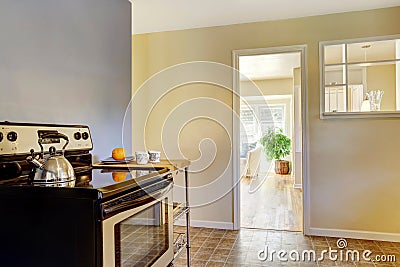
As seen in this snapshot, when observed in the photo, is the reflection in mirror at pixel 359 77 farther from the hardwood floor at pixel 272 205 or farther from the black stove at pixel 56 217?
the black stove at pixel 56 217

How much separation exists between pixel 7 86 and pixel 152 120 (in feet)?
7.36

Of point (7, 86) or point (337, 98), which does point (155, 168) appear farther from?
point (337, 98)

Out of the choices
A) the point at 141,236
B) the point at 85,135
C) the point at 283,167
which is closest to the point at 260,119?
the point at 283,167

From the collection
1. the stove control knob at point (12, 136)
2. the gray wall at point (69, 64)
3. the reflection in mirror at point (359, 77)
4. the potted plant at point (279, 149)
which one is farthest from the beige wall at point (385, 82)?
the potted plant at point (279, 149)

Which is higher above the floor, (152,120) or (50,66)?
(50,66)

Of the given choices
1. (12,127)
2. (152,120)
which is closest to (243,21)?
(152,120)

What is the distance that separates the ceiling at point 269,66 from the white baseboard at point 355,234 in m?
2.58

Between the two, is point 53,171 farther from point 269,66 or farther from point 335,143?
point 269,66

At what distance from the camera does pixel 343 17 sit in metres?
3.08

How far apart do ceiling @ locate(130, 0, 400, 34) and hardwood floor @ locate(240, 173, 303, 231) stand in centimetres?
234

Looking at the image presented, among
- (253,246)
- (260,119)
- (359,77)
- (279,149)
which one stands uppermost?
(359,77)

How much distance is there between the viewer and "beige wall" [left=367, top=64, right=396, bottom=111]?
3.11m

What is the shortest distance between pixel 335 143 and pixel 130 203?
8.17 ft

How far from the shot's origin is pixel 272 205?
15.0ft
